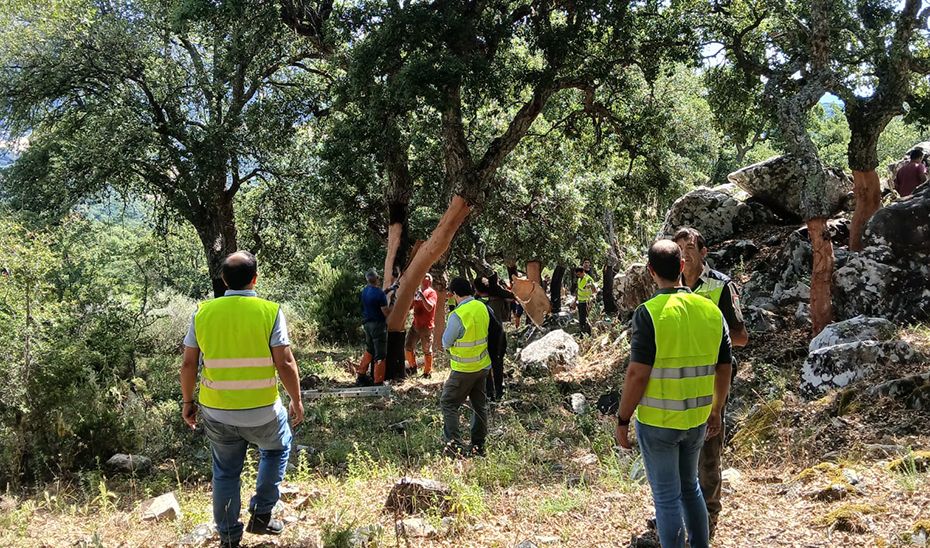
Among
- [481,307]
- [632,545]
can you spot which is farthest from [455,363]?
[632,545]

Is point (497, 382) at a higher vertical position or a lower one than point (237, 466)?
lower

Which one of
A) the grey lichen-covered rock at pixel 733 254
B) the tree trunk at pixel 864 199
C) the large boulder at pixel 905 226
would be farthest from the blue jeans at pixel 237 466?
the grey lichen-covered rock at pixel 733 254

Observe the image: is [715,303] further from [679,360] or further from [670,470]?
[670,470]

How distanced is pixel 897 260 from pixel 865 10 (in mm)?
4293

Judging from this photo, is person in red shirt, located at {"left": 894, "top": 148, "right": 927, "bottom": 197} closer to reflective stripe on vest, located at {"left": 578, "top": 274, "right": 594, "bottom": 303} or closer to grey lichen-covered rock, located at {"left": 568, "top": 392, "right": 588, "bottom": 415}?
reflective stripe on vest, located at {"left": 578, "top": 274, "right": 594, "bottom": 303}

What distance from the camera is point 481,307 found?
628 centimetres

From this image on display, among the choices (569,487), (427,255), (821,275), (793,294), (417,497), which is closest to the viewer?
(417,497)

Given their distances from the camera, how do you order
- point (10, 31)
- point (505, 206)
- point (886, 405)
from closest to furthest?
1. point (886, 405)
2. point (10, 31)
3. point (505, 206)

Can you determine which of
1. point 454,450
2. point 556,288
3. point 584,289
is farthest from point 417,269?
point 556,288

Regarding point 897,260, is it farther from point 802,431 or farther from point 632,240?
point 632,240

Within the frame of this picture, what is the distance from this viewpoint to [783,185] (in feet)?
40.4

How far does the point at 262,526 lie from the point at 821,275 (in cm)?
719

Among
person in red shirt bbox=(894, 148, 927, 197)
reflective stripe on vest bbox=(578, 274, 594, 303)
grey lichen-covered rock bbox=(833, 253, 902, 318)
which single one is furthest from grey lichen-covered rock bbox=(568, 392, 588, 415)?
person in red shirt bbox=(894, 148, 927, 197)

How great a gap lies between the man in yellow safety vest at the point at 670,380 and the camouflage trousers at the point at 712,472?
57 centimetres
